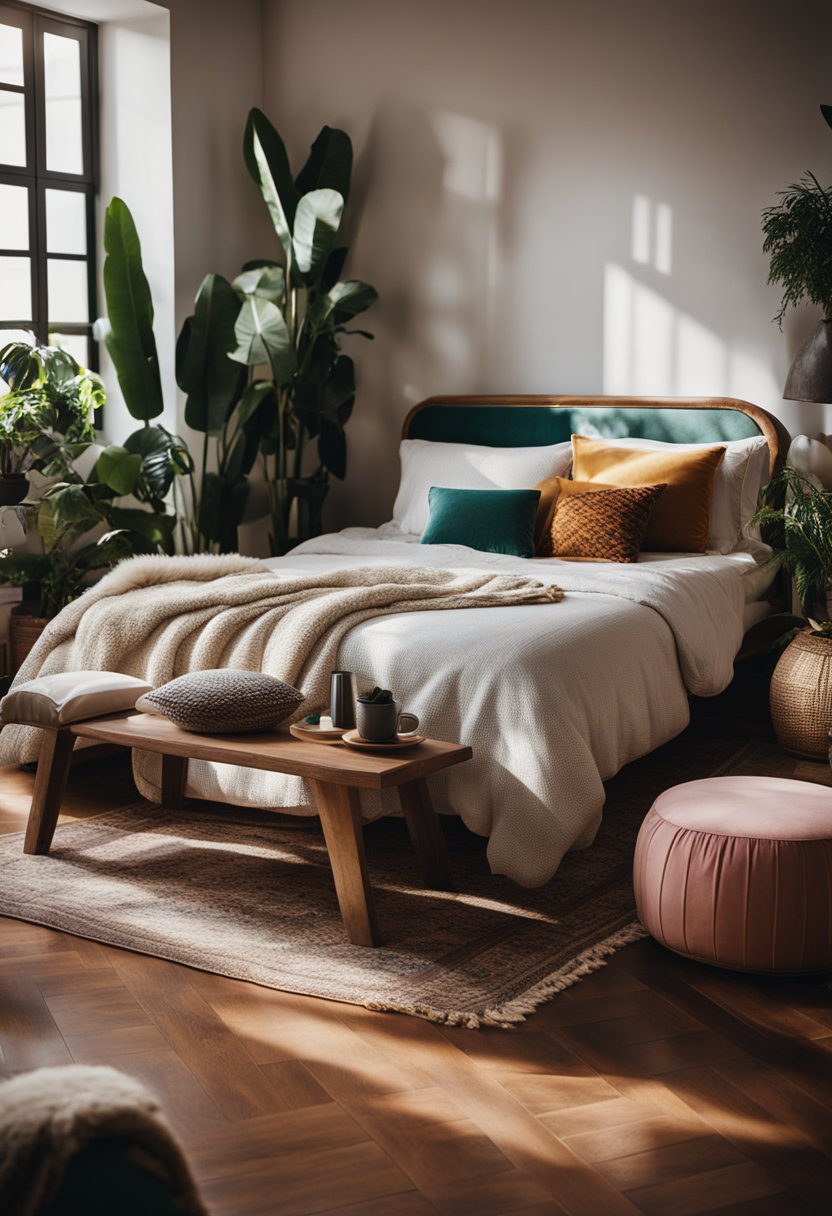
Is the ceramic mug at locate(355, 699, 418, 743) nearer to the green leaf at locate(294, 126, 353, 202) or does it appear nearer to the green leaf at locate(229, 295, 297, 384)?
the green leaf at locate(229, 295, 297, 384)

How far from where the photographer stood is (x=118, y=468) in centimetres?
495

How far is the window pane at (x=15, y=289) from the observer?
17.5 feet

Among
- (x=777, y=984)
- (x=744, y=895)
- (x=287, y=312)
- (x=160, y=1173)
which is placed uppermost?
(x=287, y=312)

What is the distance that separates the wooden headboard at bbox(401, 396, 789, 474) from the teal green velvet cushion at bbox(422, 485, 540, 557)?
28.1 inches

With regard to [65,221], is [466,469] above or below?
below

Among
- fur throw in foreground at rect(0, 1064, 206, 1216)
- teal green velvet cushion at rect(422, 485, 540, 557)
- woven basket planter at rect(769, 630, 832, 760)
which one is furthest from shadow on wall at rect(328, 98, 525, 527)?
fur throw in foreground at rect(0, 1064, 206, 1216)

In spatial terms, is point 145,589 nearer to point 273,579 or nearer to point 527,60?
point 273,579

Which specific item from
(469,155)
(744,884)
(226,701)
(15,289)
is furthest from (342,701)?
(469,155)

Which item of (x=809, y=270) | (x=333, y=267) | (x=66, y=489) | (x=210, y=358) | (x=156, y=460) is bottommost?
(x=66, y=489)

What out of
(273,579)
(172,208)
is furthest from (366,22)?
(273,579)

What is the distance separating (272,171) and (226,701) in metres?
3.44

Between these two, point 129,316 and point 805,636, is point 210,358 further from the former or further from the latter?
point 805,636

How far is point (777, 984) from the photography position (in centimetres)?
263

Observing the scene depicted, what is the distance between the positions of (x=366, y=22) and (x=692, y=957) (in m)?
4.73
